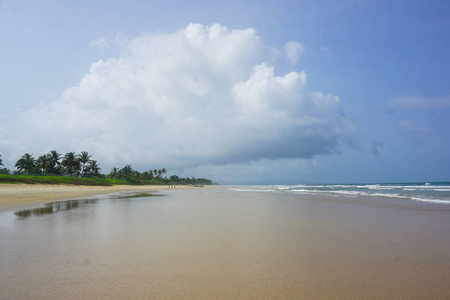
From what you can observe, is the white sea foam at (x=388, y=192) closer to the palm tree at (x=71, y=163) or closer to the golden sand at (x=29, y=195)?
the golden sand at (x=29, y=195)

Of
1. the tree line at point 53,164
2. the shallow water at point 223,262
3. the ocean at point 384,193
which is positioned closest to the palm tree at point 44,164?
the tree line at point 53,164

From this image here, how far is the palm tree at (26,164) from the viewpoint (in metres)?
96.0

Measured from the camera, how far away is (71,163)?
342ft

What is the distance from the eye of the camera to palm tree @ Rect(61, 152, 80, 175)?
10290cm

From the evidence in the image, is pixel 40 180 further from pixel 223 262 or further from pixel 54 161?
pixel 223 262

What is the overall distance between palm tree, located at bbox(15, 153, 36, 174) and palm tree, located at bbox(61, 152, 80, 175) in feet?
31.2

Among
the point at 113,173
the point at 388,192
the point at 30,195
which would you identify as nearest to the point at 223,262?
the point at 30,195

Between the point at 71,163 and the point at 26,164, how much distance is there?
540 inches

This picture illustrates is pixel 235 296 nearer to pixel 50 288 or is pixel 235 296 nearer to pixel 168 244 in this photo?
pixel 50 288

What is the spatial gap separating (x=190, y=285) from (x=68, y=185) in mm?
83700

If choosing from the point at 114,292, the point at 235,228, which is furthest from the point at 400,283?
the point at 235,228

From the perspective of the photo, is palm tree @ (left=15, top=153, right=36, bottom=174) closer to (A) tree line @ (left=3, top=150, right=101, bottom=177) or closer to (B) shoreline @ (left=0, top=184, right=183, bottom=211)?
(A) tree line @ (left=3, top=150, right=101, bottom=177)

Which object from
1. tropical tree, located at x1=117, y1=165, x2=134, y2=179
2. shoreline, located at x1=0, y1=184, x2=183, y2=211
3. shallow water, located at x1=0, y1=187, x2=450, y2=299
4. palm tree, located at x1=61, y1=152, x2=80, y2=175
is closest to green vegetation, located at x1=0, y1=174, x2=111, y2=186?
shoreline, located at x1=0, y1=184, x2=183, y2=211

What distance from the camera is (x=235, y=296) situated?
485 cm
